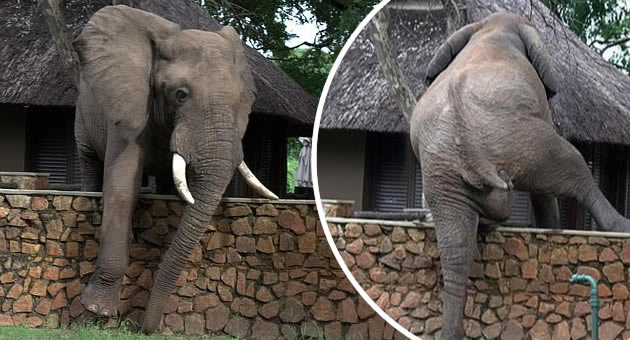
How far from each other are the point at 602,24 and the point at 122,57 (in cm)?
387

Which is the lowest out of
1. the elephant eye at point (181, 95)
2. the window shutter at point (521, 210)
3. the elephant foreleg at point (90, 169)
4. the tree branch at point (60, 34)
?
the window shutter at point (521, 210)

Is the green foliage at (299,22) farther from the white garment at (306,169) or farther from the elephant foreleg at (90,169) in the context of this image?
the elephant foreleg at (90,169)

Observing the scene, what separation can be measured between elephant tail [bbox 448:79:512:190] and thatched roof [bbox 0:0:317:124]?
712 centimetres

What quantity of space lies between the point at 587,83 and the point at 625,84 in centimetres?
15

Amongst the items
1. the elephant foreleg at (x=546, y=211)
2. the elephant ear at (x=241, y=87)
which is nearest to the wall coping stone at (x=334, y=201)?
the elephant foreleg at (x=546, y=211)

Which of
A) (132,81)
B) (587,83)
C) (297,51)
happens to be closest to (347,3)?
(297,51)

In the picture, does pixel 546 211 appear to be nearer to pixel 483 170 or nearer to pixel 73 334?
pixel 483 170

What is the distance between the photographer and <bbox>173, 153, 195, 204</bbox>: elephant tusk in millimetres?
6676

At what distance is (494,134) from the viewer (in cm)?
397

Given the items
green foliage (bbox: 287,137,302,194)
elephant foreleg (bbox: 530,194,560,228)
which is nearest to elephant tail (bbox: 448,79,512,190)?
elephant foreleg (bbox: 530,194,560,228)

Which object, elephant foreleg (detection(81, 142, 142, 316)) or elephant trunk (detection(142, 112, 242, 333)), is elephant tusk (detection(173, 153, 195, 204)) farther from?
elephant foreleg (detection(81, 142, 142, 316))

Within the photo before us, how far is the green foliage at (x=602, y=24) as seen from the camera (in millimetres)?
4086

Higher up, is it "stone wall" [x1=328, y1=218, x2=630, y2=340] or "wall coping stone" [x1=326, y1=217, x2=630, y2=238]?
"wall coping stone" [x1=326, y1=217, x2=630, y2=238]

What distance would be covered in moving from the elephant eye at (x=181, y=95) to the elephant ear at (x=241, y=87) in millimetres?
330
